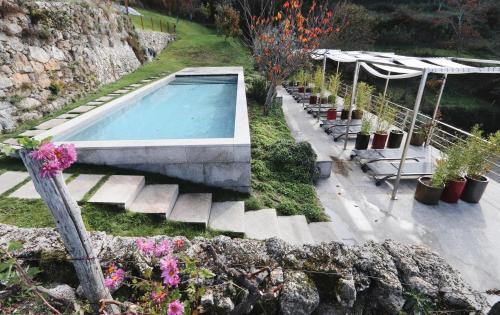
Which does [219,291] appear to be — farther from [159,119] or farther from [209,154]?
[159,119]

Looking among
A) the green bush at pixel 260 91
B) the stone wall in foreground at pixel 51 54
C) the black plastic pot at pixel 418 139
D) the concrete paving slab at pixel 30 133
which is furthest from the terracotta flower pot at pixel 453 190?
the stone wall in foreground at pixel 51 54

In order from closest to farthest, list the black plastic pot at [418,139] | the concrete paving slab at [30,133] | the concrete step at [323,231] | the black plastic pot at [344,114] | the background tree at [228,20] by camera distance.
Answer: the concrete step at [323,231] → the concrete paving slab at [30,133] → the black plastic pot at [418,139] → the black plastic pot at [344,114] → the background tree at [228,20]

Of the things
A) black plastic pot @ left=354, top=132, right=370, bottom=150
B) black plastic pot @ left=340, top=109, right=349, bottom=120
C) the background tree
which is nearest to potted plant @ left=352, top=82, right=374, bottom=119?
black plastic pot @ left=340, top=109, right=349, bottom=120

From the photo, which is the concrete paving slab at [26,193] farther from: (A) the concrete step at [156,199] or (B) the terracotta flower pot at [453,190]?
(B) the terracotta flower pot at [453,190]

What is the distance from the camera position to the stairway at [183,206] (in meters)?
3.42

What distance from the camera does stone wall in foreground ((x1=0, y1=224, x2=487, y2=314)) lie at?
2.03 metres

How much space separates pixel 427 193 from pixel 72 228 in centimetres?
495

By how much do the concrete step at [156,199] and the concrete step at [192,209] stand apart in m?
0.09

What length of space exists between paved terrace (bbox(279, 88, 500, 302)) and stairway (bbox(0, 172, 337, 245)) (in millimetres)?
571

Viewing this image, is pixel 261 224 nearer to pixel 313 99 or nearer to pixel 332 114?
pixel 332 114

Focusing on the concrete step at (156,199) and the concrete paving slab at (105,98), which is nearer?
the concrete step at (156,199)

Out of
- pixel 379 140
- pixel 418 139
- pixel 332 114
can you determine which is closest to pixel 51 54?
pixel 332 114

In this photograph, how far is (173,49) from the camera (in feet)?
59.3

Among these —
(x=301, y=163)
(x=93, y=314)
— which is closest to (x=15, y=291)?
(x=93, y=314)
